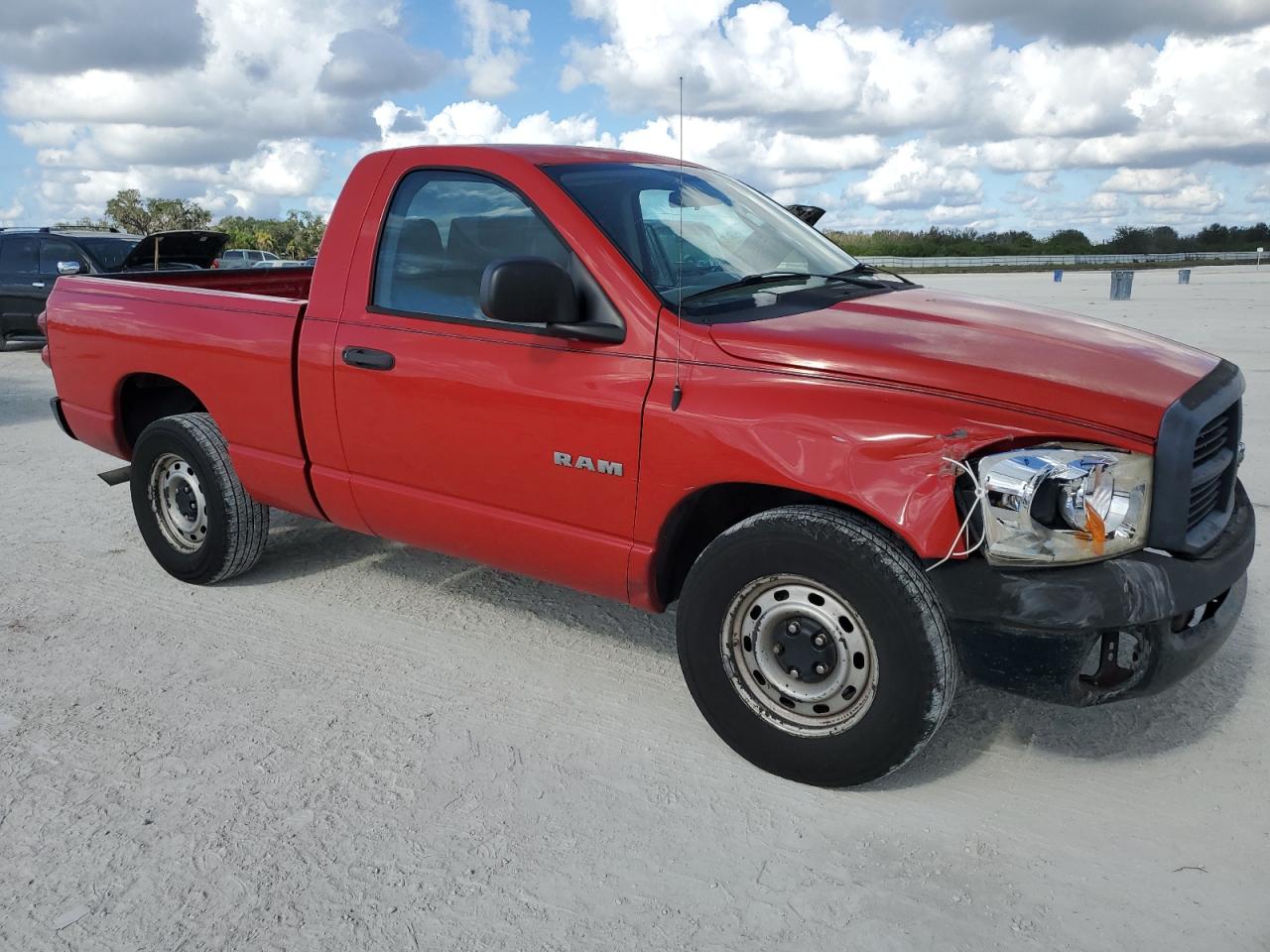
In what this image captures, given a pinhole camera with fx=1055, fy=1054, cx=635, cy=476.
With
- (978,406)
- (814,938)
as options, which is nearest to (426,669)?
(814,938)

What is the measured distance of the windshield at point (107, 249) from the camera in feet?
41.0

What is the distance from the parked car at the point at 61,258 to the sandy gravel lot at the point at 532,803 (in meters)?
8.34

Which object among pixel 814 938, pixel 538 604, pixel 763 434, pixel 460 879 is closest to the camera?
pixel 814 938

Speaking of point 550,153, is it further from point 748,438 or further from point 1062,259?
point 1062,259

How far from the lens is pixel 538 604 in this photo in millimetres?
4621

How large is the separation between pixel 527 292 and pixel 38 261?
12245 millimetres

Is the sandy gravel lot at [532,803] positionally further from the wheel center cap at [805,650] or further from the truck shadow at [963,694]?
the wheel center cap at [805,650]

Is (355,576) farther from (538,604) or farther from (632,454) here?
(632,454)

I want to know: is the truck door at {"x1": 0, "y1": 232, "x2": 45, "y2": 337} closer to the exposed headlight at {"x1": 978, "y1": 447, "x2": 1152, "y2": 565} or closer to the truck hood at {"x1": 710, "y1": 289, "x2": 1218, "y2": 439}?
the truck hood at {"x1": 710, "y1": 289, "x2": 1218, "y2": 439}

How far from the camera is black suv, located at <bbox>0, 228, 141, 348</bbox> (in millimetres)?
12570

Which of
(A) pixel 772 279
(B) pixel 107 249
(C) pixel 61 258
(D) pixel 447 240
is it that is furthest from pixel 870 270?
(C) pixel 61 258

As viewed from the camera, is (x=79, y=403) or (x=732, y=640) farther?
(x=79, y=403)

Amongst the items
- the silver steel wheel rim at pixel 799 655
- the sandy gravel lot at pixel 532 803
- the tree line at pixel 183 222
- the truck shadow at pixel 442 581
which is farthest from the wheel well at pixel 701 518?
the tree line at pixel 183 222

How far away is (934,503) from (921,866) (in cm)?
96
